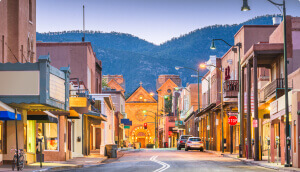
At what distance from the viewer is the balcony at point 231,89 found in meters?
49.3

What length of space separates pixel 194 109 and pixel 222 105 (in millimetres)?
37327

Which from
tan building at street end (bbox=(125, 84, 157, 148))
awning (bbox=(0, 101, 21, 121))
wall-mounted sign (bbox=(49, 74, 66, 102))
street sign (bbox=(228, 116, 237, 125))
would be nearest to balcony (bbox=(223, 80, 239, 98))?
street sign (bbox=(228, 116, 237, 125))

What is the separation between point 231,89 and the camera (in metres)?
49.5

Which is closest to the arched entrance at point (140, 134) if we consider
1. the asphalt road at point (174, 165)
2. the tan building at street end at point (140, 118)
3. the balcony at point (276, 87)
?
the tan building at street end at point (140, 118)

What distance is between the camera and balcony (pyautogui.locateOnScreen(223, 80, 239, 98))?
49.3m

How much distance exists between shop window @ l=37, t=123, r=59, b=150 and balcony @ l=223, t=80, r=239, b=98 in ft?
53.7

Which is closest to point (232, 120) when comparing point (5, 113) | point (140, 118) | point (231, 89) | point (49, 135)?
point (231, 89)

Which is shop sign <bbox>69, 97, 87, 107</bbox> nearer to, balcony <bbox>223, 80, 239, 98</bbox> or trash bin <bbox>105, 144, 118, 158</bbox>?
trash bin <bbox>105, 144, 118, 158</bbox>

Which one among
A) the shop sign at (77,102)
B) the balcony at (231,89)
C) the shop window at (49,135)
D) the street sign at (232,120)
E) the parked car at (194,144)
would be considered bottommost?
the parked car at (194,144)

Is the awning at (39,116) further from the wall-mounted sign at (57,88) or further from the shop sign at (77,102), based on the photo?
the shop sign at (77,102)

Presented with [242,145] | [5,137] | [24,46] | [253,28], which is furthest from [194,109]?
[5,137]

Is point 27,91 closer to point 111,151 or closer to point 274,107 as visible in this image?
point 274,107

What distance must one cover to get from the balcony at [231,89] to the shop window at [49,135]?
16.4m

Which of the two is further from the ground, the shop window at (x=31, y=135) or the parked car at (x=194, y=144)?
the shop window at (x=31, y=135)
